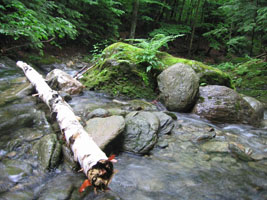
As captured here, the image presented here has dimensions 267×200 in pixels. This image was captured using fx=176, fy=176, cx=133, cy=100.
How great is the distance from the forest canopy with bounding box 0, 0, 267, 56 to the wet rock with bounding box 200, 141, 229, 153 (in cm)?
567

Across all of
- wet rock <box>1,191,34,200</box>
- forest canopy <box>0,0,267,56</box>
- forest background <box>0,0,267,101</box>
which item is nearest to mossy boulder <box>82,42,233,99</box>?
forest background <box>0,0,267,101</box>

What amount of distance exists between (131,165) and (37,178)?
1.28 m

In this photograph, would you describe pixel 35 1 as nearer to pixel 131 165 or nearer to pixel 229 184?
pixel 131 165

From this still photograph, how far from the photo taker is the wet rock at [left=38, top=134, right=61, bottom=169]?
2.45 m

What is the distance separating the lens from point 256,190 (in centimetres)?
231

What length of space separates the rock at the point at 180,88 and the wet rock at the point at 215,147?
1658 mm

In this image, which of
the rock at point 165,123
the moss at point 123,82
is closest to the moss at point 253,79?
the moss at point 123,82

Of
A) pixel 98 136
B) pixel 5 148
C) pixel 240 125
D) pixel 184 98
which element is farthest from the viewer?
pixel 184 98

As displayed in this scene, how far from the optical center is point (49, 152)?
8.41ft

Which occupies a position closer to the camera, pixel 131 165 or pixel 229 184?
pixel 229 184

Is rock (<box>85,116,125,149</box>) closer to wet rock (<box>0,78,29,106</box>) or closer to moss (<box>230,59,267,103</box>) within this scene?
wet rock (<box>0,78,29,106</box>)

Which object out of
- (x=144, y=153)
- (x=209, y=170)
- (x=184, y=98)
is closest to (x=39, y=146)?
(x=144, y=153)

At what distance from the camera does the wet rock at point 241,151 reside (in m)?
3.10

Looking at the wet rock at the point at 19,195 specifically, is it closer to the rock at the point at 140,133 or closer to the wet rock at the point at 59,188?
the wet rock at the point at 59,188
